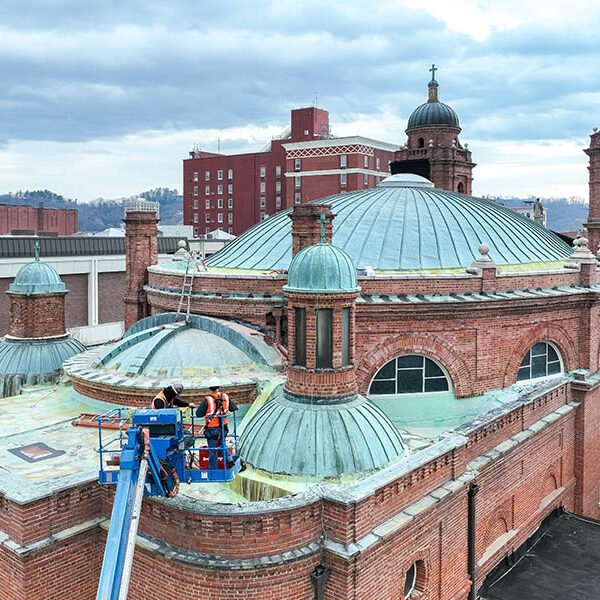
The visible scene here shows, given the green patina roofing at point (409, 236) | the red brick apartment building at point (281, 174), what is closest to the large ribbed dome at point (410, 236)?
the green patina roofing at point (409, 236)

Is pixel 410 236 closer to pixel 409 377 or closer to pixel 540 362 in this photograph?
pixel 409 377

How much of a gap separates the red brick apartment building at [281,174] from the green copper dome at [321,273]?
62280 mm

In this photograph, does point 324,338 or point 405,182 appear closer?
point 324,338

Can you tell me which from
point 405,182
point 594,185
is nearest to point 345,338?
point 405,182

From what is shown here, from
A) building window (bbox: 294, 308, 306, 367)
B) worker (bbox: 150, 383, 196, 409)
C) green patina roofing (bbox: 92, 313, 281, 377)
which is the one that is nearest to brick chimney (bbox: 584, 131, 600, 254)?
green patina roofing (bbox: 92, 313, 281, 377)

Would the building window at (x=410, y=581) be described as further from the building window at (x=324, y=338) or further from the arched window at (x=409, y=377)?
the arched window at (x=409, y=377)

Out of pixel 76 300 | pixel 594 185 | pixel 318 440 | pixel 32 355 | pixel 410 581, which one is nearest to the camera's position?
pixel 318 440

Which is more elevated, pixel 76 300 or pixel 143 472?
pixel 76 300

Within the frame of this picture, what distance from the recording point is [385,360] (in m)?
19.4

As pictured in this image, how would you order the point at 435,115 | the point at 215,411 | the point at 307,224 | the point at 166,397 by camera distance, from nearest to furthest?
1. the point at 166,397
2. the point at 215,411
3. the point at 307,224
4. the point at 435,115

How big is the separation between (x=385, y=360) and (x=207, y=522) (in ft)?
29.6

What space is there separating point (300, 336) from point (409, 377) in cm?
605

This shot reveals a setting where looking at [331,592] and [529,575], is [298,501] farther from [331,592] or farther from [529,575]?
[529,575]

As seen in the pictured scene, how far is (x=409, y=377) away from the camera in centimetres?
1980
